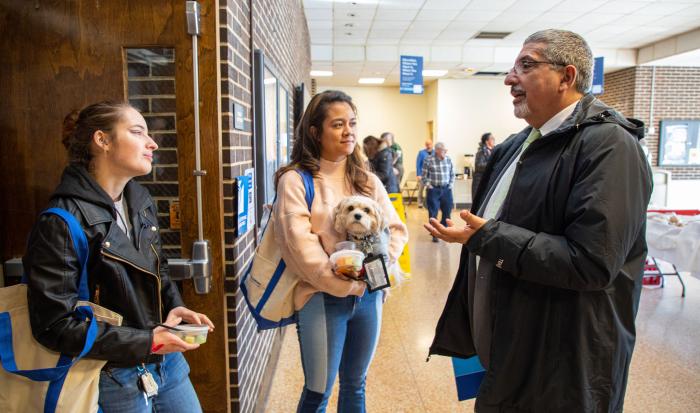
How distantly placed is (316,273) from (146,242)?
0.58m

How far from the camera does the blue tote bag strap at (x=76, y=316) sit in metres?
1.23

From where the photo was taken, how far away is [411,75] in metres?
9.71

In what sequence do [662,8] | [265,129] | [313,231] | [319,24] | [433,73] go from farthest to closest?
[433,73], [319,24], [662,8], [265,129], [313,231]

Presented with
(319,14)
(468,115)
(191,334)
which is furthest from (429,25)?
(191,334)

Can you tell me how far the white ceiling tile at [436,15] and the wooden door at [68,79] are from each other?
663 cm

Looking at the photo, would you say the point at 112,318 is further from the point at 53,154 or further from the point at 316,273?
the point at 53,154

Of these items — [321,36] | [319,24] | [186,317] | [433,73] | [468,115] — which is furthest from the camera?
[468,115]

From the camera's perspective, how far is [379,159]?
6.81 m

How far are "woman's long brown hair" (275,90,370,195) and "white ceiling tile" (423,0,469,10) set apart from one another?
616 cm

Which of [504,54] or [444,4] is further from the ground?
[444,4]

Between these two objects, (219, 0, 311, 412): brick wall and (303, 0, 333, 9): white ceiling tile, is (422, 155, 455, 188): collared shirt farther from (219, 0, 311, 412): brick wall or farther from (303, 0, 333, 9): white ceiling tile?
(219, 0, 311, 412): brick wall

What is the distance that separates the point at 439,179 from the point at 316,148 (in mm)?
6094

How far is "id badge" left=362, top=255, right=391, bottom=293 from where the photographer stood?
1.72 metres

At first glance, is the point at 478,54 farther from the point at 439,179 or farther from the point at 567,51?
the point at 567,51
